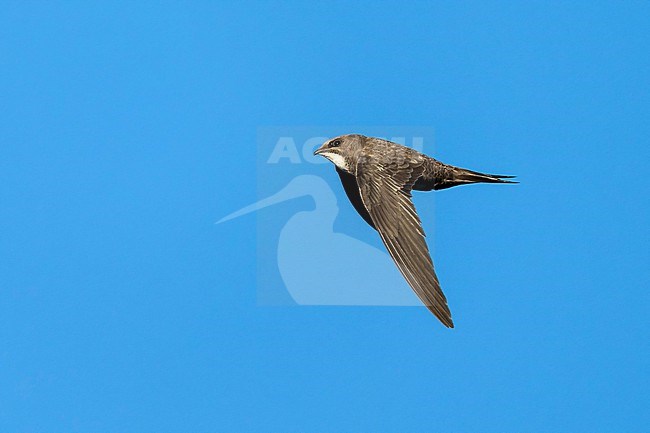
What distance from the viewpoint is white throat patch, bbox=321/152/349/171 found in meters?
10.5

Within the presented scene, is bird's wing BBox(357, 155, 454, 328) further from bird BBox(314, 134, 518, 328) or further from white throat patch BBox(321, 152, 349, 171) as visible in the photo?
white throat patch BBox(321, 152, 349, 171)

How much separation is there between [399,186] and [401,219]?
567mm

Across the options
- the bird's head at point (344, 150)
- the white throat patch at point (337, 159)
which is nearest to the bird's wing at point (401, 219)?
the bird's head at point (344, 150)

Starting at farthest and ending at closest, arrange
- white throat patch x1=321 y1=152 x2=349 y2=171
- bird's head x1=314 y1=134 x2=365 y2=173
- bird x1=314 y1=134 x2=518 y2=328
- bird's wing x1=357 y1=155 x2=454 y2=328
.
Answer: white throat patch x1=321 y1=152 x2=349 y2=171, bird's head x1=314 y1=134 x2=365 y2=173, bird x1=314 y1=134 x2=518 y2=328, bird's wing x1=357 y1=155 x2=454 y2=328

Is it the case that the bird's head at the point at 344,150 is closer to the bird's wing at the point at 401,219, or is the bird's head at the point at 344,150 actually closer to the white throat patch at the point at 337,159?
the white throat patch at the point at 337,159

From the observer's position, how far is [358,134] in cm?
1057

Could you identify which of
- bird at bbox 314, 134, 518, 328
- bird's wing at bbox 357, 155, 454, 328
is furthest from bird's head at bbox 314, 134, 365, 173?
bird's wing at bbox 357, 155, 454, 328

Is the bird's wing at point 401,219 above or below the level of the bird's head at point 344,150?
below

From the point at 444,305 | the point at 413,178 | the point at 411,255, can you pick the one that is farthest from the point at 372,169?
the point at 444,305

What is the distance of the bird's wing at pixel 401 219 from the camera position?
877 cm

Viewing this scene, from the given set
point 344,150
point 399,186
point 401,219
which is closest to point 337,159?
point 344,150

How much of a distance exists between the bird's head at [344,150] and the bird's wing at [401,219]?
167mm

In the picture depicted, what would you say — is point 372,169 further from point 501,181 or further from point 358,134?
point 501,181

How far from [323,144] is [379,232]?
169 cm
